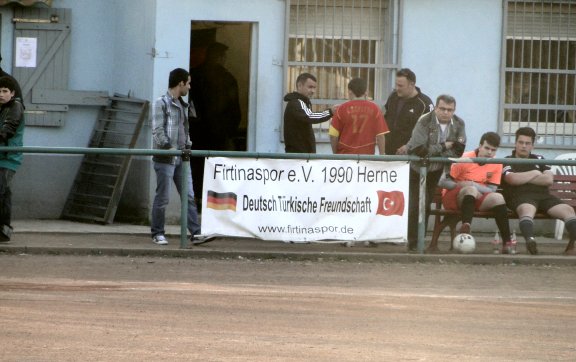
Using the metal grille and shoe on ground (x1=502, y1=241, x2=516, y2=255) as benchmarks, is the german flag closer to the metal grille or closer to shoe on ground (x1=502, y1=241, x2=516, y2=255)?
shoe on ground (x1=502, y1=241, x2=516, y2=255)

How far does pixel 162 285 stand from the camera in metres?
11.8

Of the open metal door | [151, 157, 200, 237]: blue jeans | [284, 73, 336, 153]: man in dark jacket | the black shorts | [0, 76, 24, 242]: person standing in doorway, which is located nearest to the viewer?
[0, 76, 24, 242]: person standing in doorway

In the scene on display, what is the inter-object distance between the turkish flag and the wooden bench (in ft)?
2.03

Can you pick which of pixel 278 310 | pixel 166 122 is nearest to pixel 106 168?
pixel 166 122

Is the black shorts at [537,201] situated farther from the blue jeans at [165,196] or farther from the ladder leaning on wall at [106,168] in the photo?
the ladder leaning on wall at [106,168]

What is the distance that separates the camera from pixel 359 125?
15.3m

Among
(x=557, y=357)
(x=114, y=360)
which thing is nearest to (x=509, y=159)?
(x=557, y=357)

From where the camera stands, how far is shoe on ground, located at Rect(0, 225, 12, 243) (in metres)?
14.4

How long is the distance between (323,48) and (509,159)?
3.70m

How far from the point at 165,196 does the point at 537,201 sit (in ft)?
12.7

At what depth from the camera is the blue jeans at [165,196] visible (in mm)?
14664

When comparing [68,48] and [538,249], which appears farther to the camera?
[68,48]

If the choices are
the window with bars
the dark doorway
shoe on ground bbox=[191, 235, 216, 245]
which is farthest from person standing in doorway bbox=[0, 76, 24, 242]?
the window with bars

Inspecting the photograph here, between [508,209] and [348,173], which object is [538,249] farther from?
[348,173]
